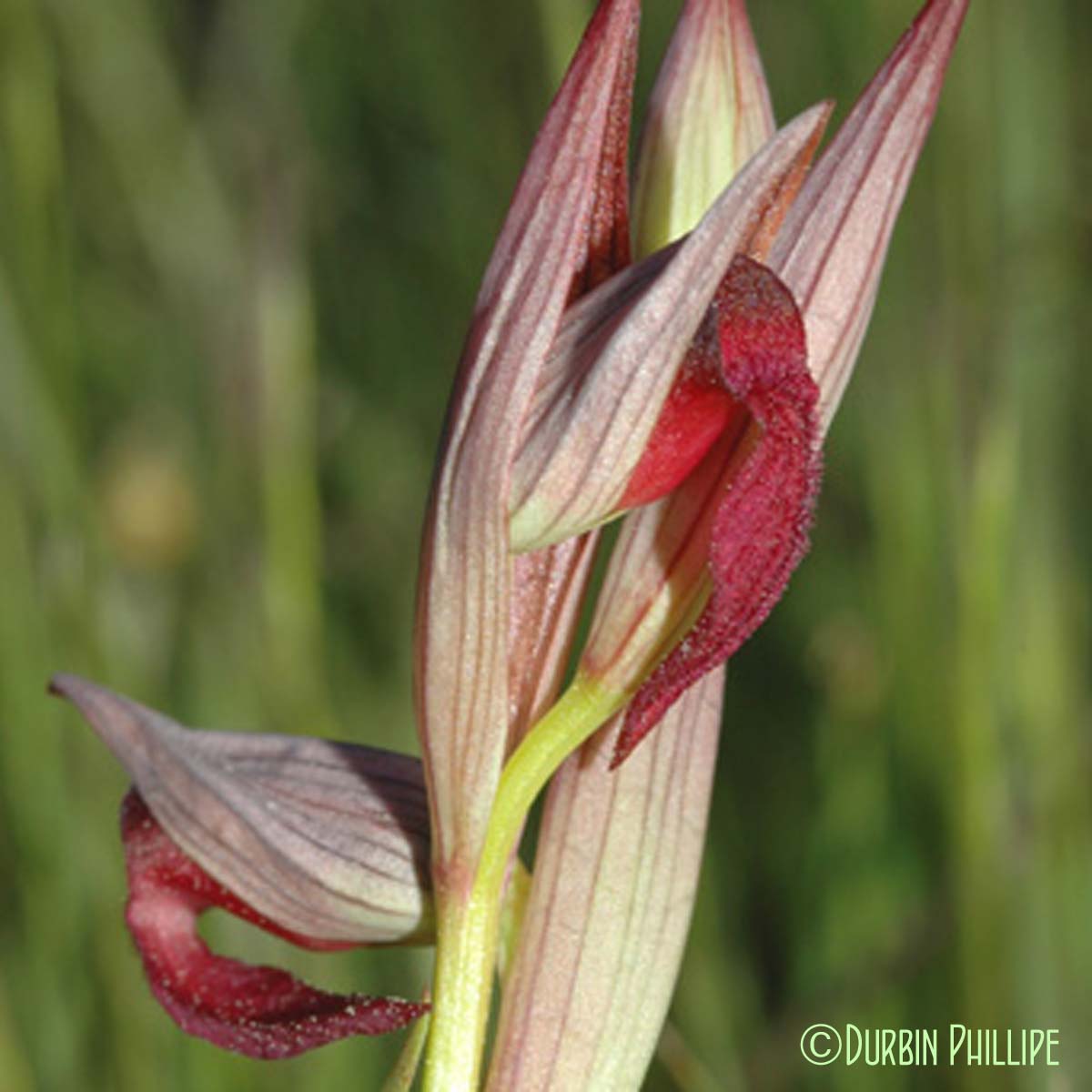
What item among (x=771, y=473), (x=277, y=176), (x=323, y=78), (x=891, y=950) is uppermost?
(x=323, y=78)

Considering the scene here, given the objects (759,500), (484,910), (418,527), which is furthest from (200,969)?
(418,527)

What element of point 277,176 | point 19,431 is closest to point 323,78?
point 19,431

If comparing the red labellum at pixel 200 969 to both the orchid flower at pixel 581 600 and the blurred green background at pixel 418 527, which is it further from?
the blurred green background at pixel 418 527

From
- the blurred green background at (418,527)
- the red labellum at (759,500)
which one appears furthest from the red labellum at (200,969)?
the blurred green background at (418,527)

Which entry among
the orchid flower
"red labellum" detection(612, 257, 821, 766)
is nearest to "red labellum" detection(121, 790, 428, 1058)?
the orchid flower

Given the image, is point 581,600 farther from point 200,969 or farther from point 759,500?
point 200,969

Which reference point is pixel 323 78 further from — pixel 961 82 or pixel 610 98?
pixel 610 98
